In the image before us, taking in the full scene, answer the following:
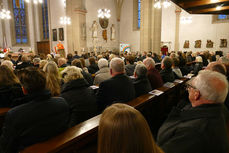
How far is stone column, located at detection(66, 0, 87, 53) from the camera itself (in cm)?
1357

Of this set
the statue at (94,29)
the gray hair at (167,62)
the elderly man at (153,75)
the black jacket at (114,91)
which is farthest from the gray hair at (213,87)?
the statue at (94,29)

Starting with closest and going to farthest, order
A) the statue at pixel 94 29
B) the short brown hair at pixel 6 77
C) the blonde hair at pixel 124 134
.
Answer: the blonde hair at pixel 124 134
the short brown hair at pixel 6 77
the statue at pixel 94 29

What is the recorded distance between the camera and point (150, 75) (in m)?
4.09

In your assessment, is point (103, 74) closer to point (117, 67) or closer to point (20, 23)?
point (117, 67)

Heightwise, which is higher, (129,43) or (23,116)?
(129,43)

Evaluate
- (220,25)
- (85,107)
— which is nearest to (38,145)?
(85,107)

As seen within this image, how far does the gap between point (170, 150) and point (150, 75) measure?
278 centimetres

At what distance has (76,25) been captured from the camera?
1389 cm

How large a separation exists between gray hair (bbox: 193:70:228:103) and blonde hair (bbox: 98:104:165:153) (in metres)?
1.01

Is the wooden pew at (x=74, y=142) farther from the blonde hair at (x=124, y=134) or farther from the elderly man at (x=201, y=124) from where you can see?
the blonde hair at (x=124, y=134)

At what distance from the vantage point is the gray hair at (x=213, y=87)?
1535 millimetres

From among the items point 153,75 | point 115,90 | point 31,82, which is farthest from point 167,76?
point 31,82

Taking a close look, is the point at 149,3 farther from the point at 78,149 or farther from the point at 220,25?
the point at 78,149

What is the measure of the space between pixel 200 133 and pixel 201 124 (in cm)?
8
